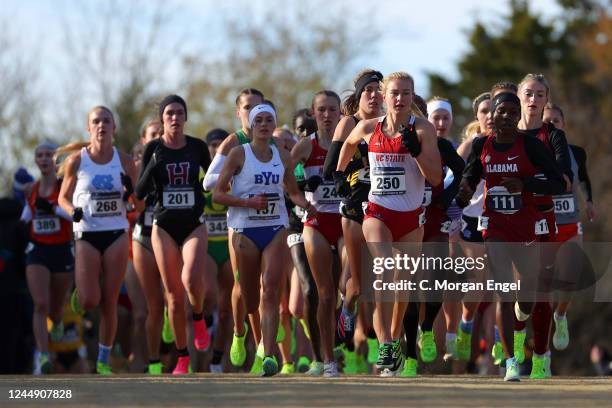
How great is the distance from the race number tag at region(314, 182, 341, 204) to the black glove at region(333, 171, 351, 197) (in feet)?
3.35

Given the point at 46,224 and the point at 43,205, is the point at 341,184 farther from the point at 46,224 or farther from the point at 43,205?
the point at 46,224

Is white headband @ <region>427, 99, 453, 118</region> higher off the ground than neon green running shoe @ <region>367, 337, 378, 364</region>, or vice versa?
white headband @ <region>427, 99, 453, 118</region>

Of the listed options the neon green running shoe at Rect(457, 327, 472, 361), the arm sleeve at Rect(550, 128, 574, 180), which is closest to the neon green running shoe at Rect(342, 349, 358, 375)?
the neon green running shoe at Rect(457, 327, 472, 361)

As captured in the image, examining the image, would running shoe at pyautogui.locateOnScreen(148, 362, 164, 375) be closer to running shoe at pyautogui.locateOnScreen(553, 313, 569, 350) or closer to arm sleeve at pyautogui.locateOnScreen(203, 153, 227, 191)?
arm sleeve at pyautogui.locateOnScreen(203, 153, 227, 191)

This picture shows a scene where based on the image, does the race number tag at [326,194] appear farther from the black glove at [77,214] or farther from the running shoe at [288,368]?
the black glove at [77,214]

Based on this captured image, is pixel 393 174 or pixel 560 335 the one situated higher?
pixel 393 174

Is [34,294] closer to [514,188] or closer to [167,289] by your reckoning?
[167,289]

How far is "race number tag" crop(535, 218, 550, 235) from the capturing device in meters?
12.5

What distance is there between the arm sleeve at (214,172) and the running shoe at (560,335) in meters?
3.57

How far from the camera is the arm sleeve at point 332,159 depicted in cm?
1290

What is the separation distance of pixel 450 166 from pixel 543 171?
1.05 meters

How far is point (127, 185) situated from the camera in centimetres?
1485

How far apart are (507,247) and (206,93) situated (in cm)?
3510

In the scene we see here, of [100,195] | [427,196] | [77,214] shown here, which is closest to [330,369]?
[427,196]
